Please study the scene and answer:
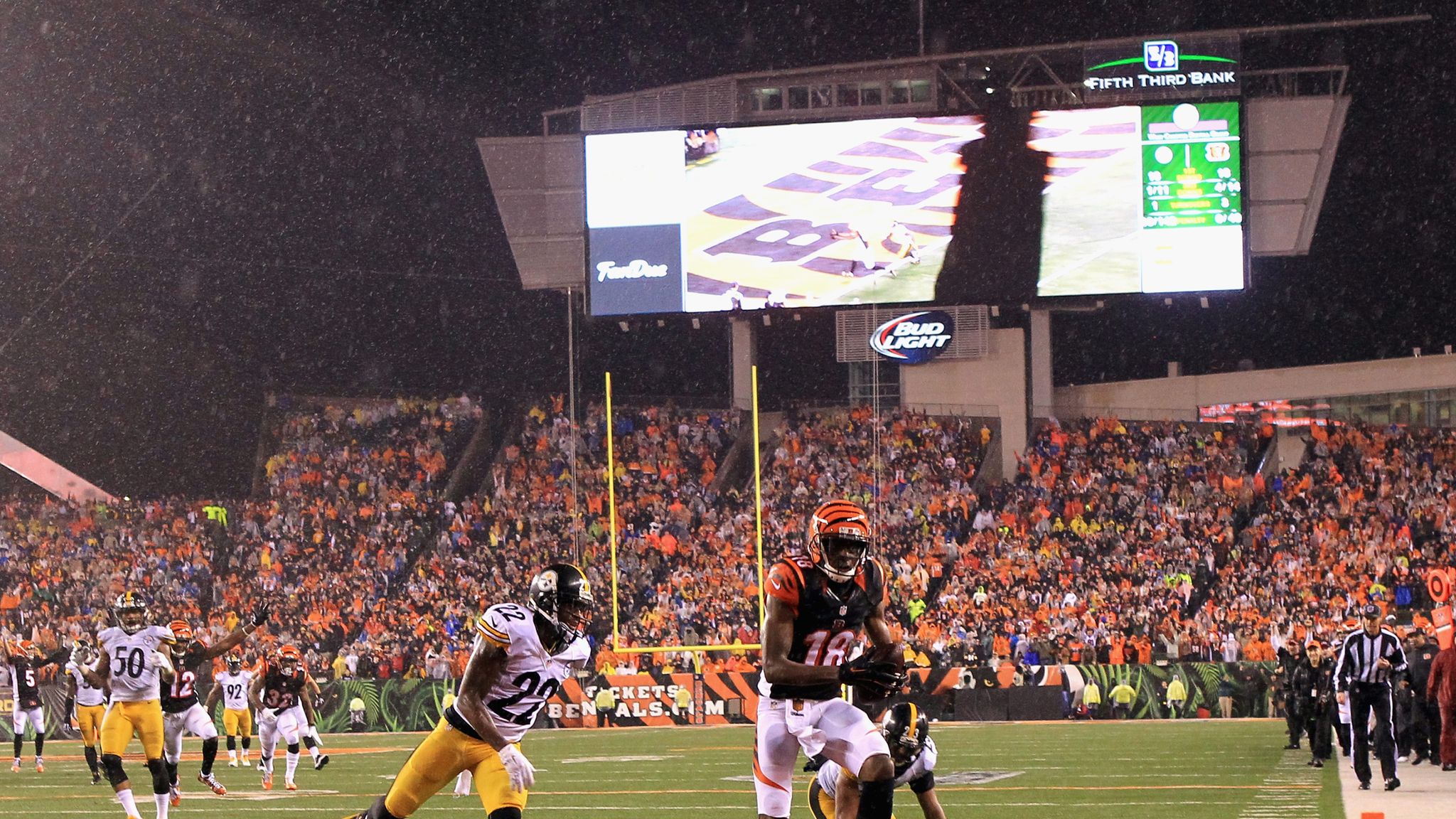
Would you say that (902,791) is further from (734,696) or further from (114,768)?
(734,696)

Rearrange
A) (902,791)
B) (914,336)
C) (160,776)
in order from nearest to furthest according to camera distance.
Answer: (160,776), (902,791), (914,336)

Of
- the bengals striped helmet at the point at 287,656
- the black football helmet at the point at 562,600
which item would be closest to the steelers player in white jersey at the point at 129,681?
the bengals striped helmet at the point at 287,656

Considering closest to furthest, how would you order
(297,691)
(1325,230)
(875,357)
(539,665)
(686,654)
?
(539,665)
(297,691)
(686,654)
(875,357)
(1325,230)

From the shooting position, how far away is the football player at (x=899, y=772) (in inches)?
330

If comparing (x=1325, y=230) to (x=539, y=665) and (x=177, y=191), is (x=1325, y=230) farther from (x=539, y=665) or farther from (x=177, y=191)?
(x=539, y=665)

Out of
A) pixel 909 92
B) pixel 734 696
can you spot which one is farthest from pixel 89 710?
pixel 909 92

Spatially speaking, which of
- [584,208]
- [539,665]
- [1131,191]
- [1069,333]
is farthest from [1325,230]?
[539,665]

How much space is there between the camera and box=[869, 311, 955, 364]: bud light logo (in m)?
35.2

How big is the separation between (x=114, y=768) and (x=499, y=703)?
6.08m

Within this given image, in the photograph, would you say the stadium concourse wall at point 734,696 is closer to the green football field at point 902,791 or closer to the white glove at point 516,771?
the green football field at point 902,791

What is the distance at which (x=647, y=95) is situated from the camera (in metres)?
35.5

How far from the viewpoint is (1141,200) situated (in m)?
31.5

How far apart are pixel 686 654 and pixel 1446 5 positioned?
22.6 metres

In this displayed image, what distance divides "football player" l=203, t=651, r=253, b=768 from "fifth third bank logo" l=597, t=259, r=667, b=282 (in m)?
11.9
